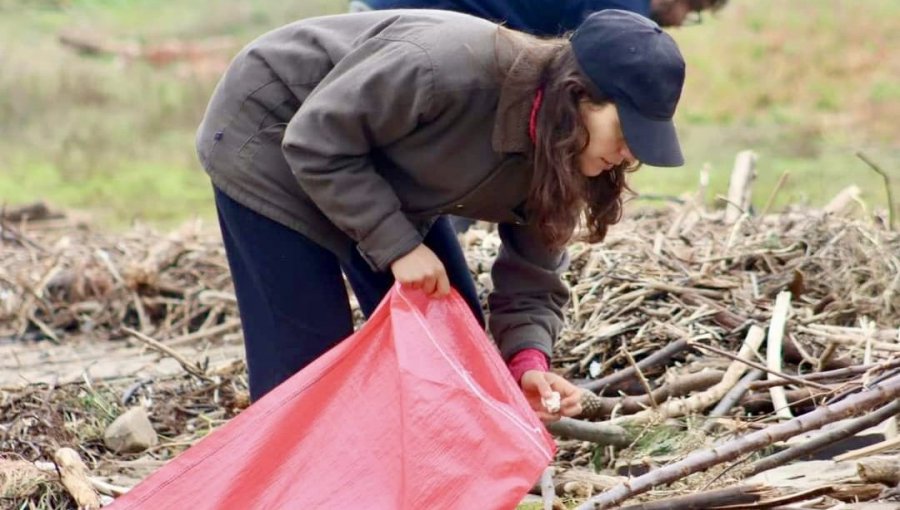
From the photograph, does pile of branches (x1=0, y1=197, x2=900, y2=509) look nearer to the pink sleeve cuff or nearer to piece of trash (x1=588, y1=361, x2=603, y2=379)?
piece of trash (x1=588, y1=361, x2=603, y2=379)

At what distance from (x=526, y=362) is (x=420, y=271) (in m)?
0.40

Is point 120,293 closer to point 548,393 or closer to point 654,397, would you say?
point 654,397

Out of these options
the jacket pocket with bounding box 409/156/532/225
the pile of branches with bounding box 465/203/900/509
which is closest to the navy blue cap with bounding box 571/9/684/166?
the jacket pocket with bounding box 409/156/532/225

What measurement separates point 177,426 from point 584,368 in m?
1.21

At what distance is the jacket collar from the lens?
2791 mm

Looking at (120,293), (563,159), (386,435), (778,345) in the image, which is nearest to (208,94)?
(120,293)

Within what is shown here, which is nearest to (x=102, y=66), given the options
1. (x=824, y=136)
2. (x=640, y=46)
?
(x=824, y=136)

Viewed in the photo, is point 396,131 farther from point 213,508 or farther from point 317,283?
point 213,508

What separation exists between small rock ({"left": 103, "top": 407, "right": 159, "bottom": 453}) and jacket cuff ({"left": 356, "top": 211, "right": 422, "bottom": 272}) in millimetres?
1289

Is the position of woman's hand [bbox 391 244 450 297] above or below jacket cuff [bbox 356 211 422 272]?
below

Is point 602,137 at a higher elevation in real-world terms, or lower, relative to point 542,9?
higher

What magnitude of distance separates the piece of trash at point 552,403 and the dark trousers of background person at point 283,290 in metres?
0.51

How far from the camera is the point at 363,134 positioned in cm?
289

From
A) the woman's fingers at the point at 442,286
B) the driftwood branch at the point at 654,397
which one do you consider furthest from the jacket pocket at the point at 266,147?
the driftwood branch at the point at 654,397
